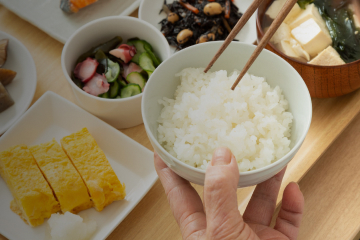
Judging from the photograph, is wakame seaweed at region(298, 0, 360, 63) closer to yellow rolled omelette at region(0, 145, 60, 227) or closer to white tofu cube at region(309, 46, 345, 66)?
white tofu cube at region(309, 46, 345, 66)

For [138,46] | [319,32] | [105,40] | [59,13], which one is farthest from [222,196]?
[59,13]

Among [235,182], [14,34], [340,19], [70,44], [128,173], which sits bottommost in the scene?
[128,173]

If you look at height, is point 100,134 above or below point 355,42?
below

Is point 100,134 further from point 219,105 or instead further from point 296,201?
point 296,201

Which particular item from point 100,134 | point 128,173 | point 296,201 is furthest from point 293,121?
point 100,134

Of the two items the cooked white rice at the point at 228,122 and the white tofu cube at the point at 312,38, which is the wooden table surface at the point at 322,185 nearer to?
the white tofu cube at the point at 312,38

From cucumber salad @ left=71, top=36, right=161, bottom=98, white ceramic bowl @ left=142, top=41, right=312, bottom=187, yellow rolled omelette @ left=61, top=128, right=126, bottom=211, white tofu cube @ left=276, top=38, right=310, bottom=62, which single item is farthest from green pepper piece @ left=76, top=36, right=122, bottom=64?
white tofu cube @ left=276, top=38, right=310, bottom=62
